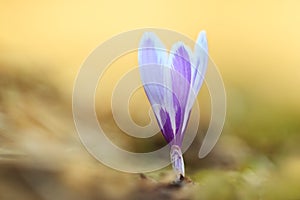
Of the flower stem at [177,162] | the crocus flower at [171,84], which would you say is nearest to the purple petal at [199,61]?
the crocus flower at [171,84]

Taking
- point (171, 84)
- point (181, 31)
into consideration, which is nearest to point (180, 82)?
point (171, 84)

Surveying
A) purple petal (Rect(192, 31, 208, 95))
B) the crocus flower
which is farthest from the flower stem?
purple petal (Rect(192, 31, 208, 95))

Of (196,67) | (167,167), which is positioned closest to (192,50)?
(196,67)

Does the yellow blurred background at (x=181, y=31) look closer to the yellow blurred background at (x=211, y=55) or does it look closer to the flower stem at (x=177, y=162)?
the yellow blurred background at (x=211, y=55)

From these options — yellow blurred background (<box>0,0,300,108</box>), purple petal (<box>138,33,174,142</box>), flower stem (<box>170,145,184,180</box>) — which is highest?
yellow blurred background (<box>0,0,300,108</box>)

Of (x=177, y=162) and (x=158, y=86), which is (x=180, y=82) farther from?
(x=177, y=162)

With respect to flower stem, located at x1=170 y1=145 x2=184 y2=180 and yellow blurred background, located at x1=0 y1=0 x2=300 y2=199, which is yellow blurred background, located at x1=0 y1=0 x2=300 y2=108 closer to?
yellow blurred background, located at x1=0 y1=0 x2=300 y2=199
